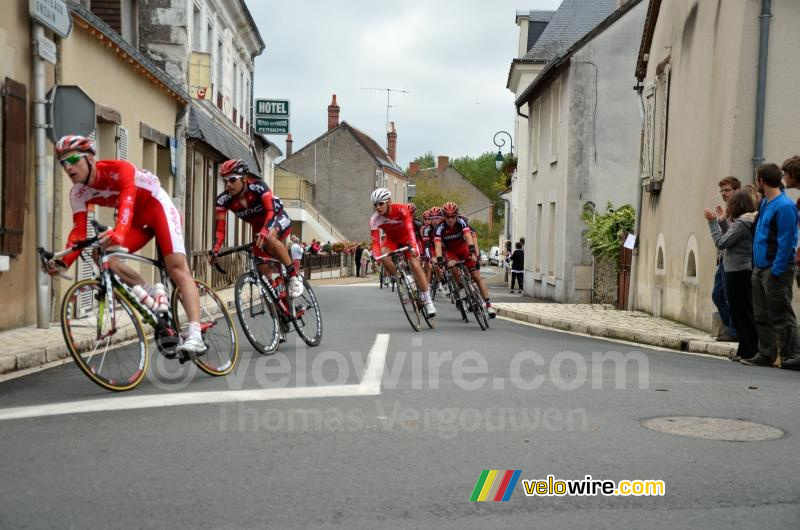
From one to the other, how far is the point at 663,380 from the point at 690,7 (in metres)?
9.44

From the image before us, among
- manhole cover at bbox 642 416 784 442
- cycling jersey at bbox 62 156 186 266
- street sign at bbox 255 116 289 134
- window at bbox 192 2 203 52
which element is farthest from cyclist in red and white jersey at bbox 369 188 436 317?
street sign at bbox 255 116 289 134

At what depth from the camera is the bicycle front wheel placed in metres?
7.79

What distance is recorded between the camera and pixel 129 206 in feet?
23.1

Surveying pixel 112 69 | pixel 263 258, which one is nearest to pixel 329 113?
pixel 112 69

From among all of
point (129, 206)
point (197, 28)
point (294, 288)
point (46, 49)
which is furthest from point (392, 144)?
point (129, 206)

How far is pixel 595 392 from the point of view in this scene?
7324 mm

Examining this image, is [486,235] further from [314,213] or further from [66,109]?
[66,109]

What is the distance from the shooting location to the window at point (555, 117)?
2722 cm

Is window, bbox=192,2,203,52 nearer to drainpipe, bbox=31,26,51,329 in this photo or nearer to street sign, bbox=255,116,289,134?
street sign, bbox=255,116,289,134

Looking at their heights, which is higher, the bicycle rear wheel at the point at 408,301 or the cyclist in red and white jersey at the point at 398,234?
the cyclist in red and white jersey at the point at 398,234

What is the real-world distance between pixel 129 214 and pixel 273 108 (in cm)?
3054

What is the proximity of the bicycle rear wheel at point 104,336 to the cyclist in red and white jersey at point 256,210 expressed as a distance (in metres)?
2.15

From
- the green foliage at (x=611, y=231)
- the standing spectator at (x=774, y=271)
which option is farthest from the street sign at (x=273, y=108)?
the standing spectator at (x=774, y=271)

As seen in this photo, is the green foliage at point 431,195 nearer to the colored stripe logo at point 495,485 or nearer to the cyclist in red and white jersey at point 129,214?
the cyclist in red and white jersey at point 129,214
